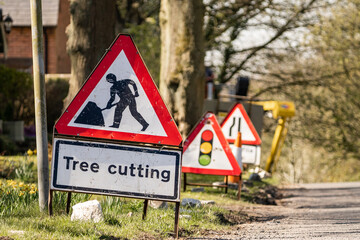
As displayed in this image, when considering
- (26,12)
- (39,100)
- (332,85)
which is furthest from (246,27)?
(39,100)

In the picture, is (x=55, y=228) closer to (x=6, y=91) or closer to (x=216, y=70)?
(x=6, y=91)

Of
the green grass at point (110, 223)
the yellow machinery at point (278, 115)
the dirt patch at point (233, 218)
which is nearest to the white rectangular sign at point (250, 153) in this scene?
the dirt patch at point (233, 218)

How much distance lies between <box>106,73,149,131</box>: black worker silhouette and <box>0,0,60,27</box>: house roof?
2578 cm

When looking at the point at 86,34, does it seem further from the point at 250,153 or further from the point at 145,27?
the point at 145,27

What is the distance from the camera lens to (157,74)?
23109mm

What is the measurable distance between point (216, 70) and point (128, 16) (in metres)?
4.32

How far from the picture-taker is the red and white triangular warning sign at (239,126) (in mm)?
11602

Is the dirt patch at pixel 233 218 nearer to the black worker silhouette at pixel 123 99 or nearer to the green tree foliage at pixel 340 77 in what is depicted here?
the black worker silhouette at pixel 123 99

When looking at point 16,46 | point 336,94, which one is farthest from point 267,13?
point 16,46

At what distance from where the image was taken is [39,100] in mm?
6488

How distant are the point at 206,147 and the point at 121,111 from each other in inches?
132

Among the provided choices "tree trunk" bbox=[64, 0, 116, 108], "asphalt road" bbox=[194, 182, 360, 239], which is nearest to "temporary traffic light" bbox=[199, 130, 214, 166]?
"asphalt road" bbox=[194, 182, 360, 239]

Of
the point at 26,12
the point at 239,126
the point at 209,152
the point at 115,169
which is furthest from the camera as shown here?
the point at 26,12

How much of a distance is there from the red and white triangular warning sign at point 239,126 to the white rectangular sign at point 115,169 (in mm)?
5715
